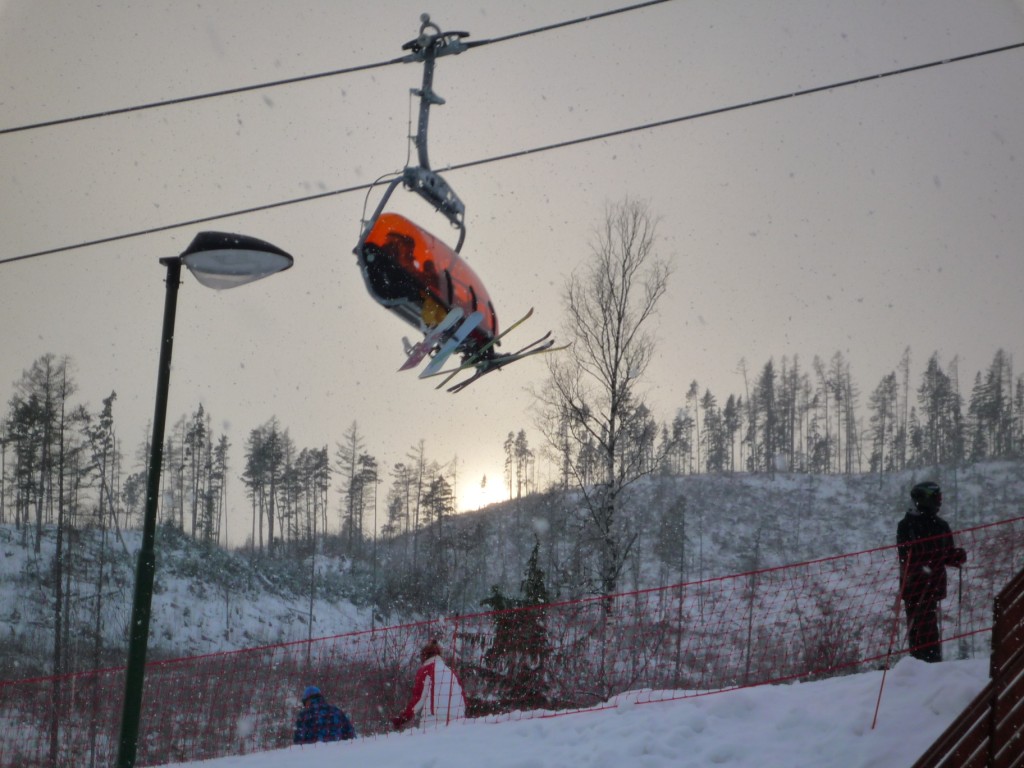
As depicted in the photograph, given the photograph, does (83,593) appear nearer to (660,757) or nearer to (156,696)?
(156,696)

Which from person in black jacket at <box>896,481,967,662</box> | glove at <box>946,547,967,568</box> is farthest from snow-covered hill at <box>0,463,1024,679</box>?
glove at <box>946,547,967,568</box>

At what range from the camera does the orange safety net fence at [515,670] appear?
8085mm

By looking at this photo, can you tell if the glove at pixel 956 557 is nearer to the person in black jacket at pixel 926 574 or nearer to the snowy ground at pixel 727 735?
the person in black jacket at pixel 926 574

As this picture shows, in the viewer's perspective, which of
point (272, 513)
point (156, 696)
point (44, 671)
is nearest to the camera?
point (156, 696)

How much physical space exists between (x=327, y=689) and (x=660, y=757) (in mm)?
15973

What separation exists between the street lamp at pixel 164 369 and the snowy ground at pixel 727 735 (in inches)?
68.9

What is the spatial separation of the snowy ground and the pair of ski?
337cm

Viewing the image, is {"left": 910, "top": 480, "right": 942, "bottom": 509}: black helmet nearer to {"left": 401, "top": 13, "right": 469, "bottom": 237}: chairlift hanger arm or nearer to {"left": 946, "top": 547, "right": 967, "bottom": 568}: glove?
{"left": 946, "top": 547, "right": 967, "bottom": 568}: glove

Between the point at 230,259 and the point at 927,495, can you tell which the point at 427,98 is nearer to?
the point at 230,259

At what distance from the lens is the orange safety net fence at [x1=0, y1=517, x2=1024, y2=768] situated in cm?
809

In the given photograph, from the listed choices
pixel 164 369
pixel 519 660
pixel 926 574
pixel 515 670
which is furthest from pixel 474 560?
pixel 164 369

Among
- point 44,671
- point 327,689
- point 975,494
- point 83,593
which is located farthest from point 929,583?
point 975,494

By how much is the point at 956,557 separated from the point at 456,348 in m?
4.50

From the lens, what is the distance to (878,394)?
8456cm
